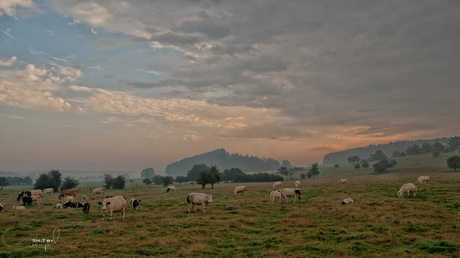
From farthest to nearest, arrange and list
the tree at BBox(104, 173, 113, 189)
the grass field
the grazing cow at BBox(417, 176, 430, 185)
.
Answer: the tree at BBox(104, 173, 113, 189), the grazing cow at BBox(417, 176, 430, 185), the grass field

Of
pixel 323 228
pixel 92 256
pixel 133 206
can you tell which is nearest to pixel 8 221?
pixel 133 206

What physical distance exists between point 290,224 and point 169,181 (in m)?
78.4

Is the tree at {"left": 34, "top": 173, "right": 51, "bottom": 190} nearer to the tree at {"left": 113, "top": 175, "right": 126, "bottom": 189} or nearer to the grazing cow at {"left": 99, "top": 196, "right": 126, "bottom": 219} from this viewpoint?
the tree at {"left": 113, "top": 175, "right": 126, "bottom": 189}

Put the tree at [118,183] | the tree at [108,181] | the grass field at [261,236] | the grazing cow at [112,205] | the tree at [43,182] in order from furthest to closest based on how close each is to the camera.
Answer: the tree at [118,183], the tree at [108,181], the tree at [43,182], the grazing cow at [112,205], the grass field at [261,236]

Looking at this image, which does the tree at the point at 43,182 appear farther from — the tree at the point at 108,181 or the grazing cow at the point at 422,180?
the grazing cow at the point at 422,180

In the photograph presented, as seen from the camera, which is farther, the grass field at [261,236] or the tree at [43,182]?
the tree at [43,182]

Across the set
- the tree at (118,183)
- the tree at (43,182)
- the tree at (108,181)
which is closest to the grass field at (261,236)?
the tree at (118,183)

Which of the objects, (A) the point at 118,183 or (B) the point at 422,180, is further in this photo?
(A) the point at 118,183

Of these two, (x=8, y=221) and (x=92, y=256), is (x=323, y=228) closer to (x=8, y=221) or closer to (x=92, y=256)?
(x=92, y=256)

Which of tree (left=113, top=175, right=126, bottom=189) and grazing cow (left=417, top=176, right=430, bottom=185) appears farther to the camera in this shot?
tree (left=113, top=175, right=126, bottom=189)

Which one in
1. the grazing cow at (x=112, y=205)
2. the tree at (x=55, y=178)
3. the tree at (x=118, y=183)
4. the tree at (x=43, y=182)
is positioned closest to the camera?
the grazing cow at (x=112, y=205)

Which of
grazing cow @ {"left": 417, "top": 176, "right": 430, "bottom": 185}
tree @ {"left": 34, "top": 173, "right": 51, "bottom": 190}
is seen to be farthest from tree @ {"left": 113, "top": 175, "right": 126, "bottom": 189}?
grazing cow @ {"left": 417, "top": 176, "right": 430, "bottom": 185}

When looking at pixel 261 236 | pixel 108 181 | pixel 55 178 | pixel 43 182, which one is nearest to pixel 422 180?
pixel 261 236

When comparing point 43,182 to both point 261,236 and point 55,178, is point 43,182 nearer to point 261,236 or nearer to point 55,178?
point 55,178
